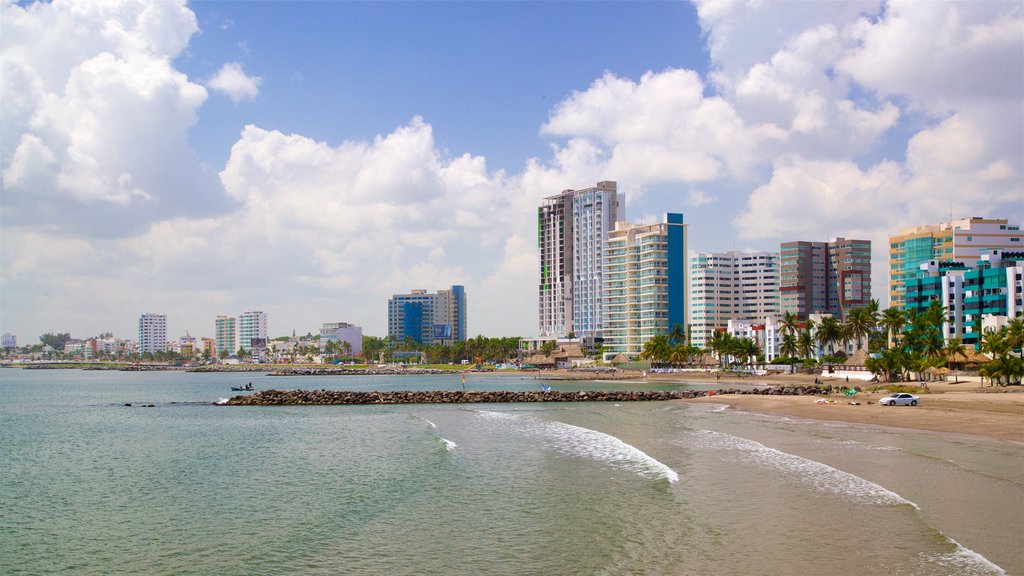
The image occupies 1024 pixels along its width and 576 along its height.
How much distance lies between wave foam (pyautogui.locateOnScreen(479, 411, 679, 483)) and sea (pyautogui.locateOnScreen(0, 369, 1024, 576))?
0.23 meters

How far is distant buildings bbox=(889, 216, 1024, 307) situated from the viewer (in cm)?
15788

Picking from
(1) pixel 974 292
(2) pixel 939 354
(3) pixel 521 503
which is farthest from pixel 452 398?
(1) pixel 974 292

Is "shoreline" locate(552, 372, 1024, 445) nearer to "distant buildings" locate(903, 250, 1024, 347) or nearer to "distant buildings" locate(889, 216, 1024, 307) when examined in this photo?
"distant buildings" locate(903, 250, 1024, 347)

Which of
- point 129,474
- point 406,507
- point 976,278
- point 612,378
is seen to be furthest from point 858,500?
point 612,378

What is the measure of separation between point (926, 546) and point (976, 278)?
121468mm

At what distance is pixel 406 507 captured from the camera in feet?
93.6

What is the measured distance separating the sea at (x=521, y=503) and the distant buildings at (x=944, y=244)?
127100mm

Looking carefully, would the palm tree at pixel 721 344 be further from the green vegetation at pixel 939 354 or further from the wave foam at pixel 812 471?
the wave foam at pixel 812 471

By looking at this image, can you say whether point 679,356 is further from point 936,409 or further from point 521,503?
point 521,503

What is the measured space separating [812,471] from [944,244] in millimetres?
156311

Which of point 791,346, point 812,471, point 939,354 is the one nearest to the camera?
point 812,471

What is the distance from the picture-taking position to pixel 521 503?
28.7 metres

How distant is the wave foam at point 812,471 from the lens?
2827 cm

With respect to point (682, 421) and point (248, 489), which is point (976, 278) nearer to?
point (682, 421)
